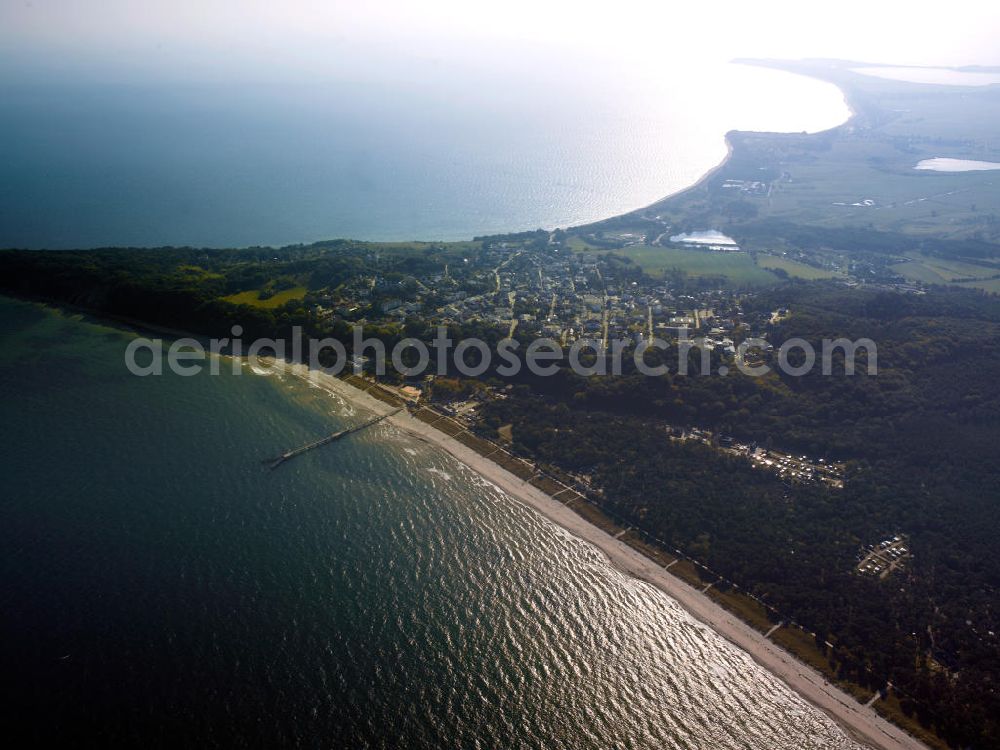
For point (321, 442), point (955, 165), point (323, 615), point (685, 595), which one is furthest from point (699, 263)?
point (955, 165)

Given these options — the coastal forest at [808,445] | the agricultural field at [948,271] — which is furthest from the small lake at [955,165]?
the coastal forest at [808,445]

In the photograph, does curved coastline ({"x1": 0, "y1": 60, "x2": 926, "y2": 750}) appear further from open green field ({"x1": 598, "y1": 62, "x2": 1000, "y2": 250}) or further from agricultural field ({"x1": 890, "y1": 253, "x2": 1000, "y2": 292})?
agricultural field ({"x1": 890, "y1": 253, "x2": 1000, "y2": 292})

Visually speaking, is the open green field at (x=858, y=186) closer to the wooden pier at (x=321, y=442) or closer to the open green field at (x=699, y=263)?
the open green field at (x=699, y=263)

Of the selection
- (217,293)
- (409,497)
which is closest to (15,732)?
(409,497)

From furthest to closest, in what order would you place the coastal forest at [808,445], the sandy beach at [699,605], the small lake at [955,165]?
the small lake at [955,165] < the coastal forest at [808,445] < the sandy beach at [699,605]

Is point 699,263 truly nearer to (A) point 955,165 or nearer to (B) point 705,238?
(B) point 705,238

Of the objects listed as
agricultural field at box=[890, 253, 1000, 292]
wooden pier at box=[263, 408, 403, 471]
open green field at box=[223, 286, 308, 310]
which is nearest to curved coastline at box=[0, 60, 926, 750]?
wooden pier at box=[263, 408, 403, 471]

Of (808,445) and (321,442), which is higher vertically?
(321,442)
